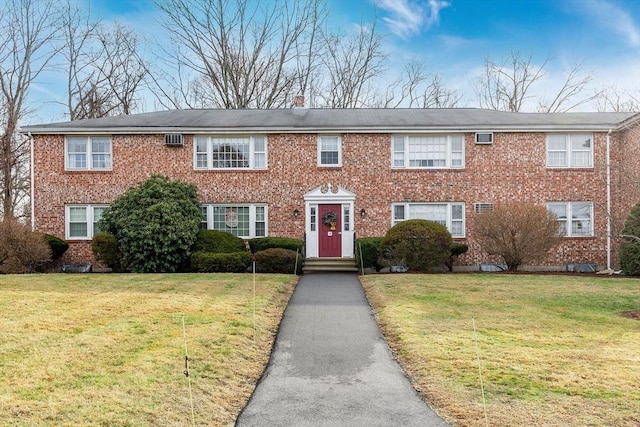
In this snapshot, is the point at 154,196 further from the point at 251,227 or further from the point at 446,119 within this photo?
the point at 446,119

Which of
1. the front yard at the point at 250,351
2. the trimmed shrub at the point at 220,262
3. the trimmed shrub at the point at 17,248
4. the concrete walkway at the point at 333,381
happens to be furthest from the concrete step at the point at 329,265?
the trimmed shrub at the point at 17,248

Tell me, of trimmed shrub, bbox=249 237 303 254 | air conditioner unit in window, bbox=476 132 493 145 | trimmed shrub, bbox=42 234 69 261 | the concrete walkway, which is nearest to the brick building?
air conditioner unit in window, bbox=476 132 493 145

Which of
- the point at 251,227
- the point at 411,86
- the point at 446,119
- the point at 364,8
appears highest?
the point at 364,8

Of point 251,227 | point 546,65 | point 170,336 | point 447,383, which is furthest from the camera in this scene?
point 546,65

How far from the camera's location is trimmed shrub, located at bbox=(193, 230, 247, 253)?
16.9 meters

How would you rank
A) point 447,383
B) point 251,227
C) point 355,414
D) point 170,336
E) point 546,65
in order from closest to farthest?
point 355,414 < point 447,383 < point 170,336 < point 251,227 < point 546,65

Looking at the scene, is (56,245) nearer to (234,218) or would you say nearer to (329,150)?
(234,218)

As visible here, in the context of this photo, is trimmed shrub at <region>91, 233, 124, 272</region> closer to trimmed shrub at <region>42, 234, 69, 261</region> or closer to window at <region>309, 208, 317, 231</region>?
trimmed shrub at <region>42, 234, 69, 261</region>

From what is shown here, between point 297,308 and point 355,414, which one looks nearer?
point 355,414

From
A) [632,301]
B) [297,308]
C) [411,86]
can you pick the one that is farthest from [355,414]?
[411,86]

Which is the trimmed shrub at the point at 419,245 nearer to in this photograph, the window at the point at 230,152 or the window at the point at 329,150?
the window at the point at 329,150

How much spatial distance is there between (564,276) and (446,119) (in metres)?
7.55

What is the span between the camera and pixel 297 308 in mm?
10336

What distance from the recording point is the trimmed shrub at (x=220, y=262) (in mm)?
16219
